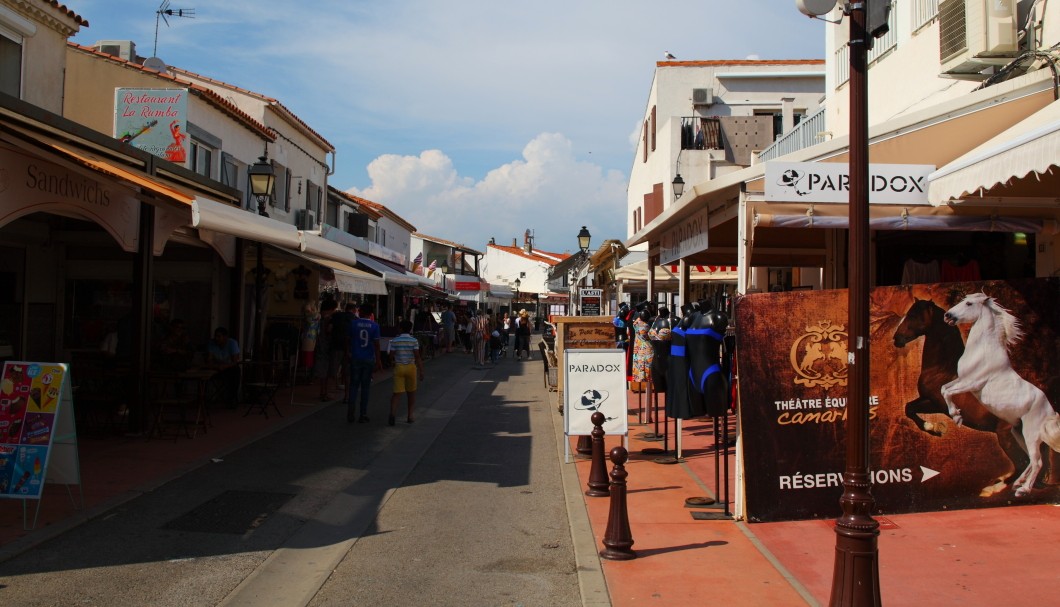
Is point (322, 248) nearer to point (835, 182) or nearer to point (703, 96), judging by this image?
point (835, 182)

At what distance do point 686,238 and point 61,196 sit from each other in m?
7.20

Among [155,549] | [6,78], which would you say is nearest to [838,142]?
[155,549]

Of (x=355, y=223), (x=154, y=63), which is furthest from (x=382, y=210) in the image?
(x=154, y=63)

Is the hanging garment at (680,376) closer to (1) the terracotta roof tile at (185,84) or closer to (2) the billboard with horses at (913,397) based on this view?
(2) the billboard with horses at (913,397)

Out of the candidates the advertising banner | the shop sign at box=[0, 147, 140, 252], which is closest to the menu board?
the shop sign at box=[0, 147, 140, 252]

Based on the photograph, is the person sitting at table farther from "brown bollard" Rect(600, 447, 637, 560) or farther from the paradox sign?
the paradox sign

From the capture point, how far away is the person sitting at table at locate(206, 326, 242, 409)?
13.5 metres

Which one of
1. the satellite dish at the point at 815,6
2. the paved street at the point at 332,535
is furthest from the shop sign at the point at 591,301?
the satellite dish at the point at 815,6

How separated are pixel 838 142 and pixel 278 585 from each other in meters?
5.75

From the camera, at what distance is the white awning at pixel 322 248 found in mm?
12156

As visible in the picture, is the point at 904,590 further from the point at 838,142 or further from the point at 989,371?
the point at 838,142

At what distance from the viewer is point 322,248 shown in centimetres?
1286

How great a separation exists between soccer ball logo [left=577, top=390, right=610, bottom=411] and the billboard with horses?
273 centimetres

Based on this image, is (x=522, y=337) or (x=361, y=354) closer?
(x=361, y=354)
